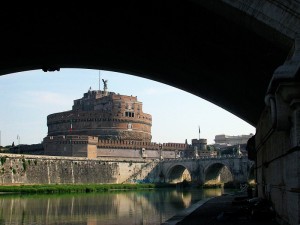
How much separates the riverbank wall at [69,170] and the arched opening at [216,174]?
9331mm

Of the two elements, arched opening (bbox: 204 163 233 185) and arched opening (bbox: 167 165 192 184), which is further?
arched opening (bbox: 167 165 192 184)

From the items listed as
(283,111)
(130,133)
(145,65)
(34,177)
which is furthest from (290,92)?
(130,133)

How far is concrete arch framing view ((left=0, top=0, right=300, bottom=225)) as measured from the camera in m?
5.77

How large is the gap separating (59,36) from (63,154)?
68640 mm

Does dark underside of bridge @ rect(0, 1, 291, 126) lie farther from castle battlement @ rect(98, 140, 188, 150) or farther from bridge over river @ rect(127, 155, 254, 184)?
castle battlement @ rect(98, 140, 188, 150)

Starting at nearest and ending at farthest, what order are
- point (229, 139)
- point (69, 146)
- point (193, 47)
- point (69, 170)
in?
point (193, 47) < point (69, 170) < point (69, 146) < point (229, 139)

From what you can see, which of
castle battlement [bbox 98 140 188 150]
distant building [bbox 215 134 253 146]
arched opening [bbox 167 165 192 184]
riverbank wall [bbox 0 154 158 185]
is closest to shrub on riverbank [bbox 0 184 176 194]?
riverbank wall [bbox 0 154 158 185]

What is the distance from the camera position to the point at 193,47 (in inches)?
365

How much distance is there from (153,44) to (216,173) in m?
76.8

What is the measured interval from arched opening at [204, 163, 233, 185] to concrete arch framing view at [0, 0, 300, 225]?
65.2 m

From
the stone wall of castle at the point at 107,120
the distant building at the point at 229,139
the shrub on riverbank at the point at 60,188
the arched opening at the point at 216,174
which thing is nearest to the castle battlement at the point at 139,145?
the stone wall of castle at the point at 107,120

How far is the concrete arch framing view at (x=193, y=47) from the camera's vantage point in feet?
18.9

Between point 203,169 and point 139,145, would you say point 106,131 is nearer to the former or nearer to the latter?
point 139,145

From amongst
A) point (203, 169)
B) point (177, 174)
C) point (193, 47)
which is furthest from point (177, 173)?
point (193, 47)
